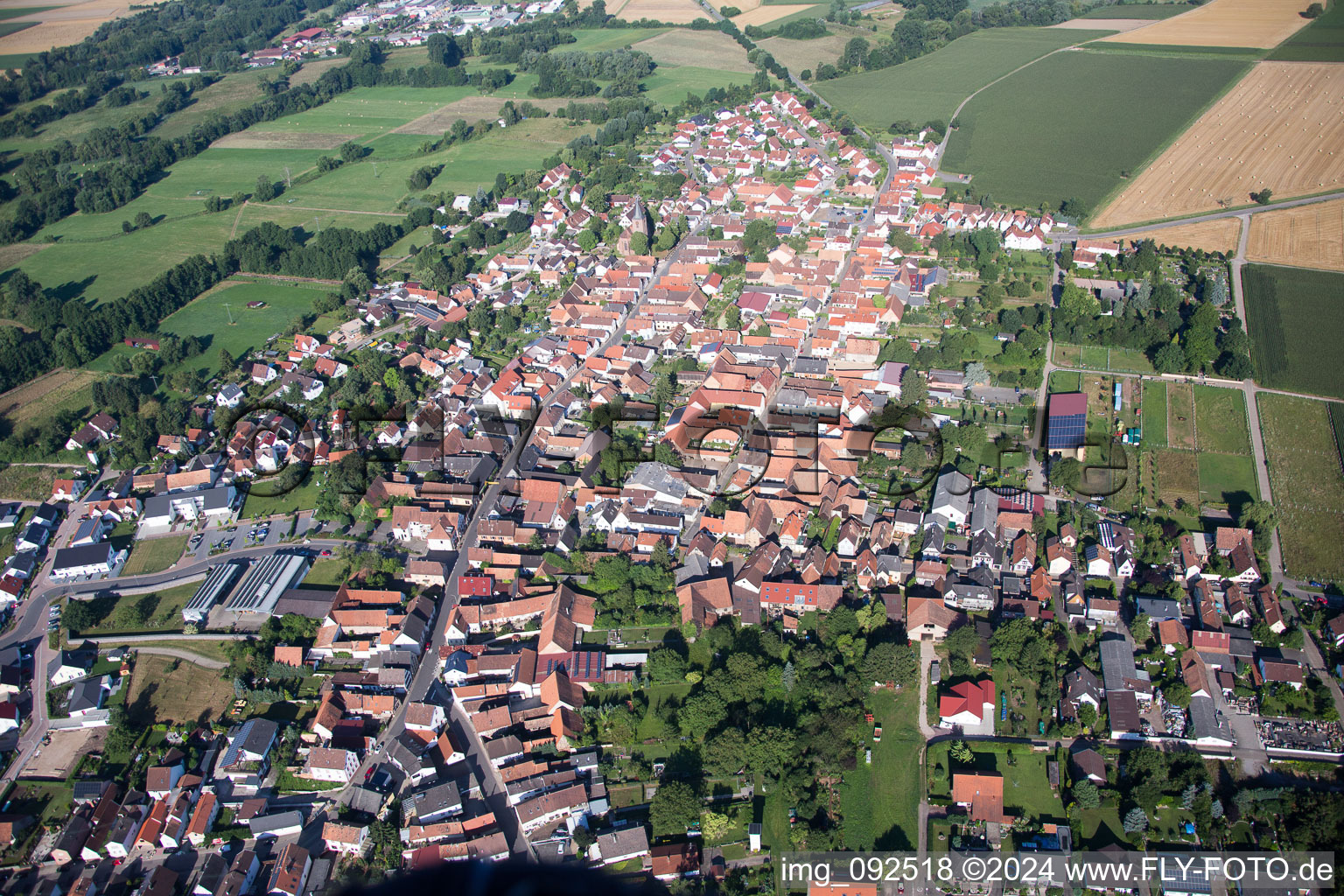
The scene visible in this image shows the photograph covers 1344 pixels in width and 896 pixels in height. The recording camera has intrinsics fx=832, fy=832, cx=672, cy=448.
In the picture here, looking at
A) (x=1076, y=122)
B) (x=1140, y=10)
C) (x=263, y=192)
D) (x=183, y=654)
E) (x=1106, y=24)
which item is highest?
(x=1140, y=10)

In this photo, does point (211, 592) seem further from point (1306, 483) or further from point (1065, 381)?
point (1306, 483)

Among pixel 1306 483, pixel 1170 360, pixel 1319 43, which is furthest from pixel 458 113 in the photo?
pixel 1319 43

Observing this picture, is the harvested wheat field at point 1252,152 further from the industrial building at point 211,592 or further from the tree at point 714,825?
the industrial building at point 211,592

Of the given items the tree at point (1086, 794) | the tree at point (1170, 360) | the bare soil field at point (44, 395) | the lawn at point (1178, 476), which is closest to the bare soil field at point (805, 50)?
the tree at point (1170, 360)

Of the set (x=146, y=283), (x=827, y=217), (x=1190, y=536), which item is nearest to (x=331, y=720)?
(x=1190, y=536)

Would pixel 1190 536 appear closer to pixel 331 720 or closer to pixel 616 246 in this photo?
pixel 331 720

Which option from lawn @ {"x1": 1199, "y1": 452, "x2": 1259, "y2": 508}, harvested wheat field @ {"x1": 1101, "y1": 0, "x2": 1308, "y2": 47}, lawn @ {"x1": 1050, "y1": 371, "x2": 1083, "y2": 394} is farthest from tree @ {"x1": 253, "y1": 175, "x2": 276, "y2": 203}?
harvested wheat field @ {"x1": 1101, "y1": 0, "x2": 1308, "y2": 47}
